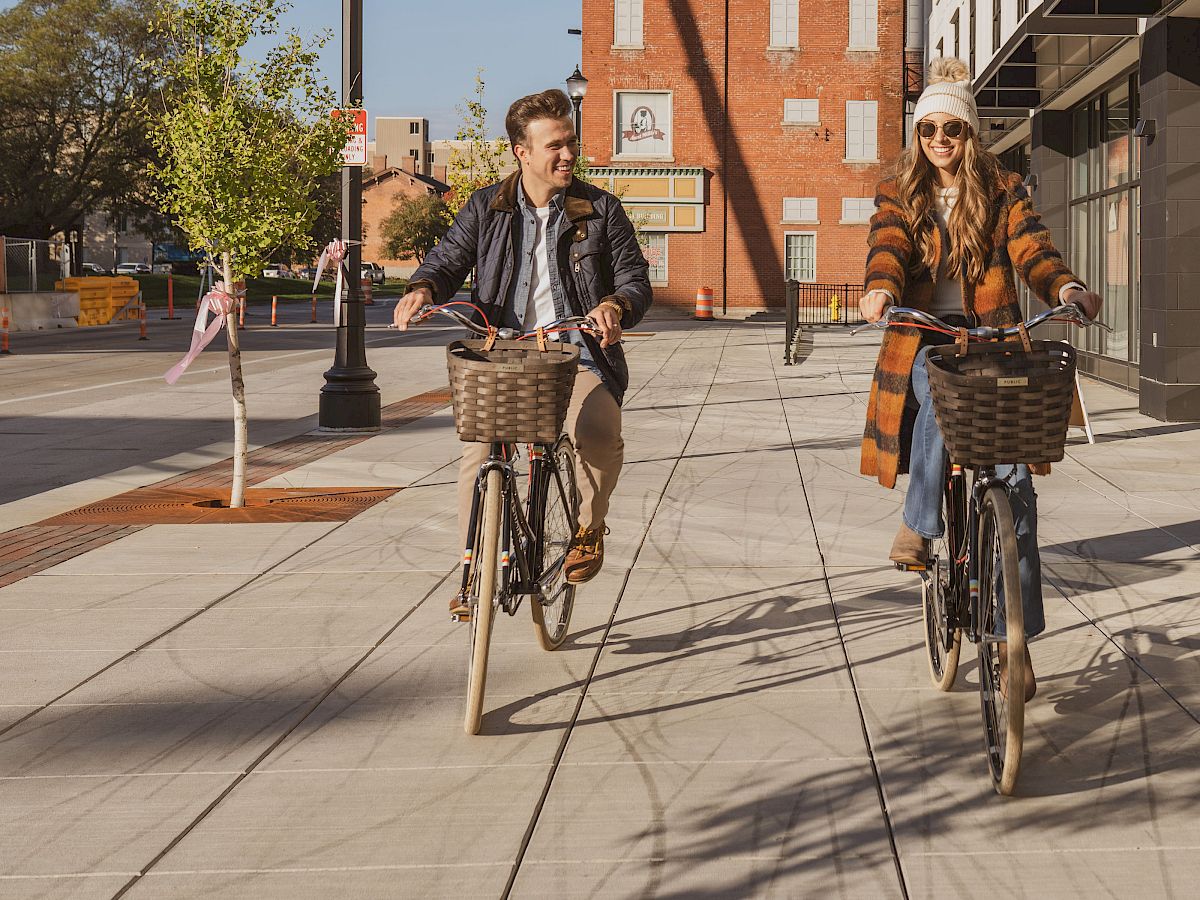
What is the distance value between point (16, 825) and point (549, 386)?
1.89 m

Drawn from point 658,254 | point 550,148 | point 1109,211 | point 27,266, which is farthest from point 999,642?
point 658,254

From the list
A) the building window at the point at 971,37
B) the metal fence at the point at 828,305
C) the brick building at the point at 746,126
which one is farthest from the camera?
the brick building at the point at 746,126

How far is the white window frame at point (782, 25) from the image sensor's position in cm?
4794

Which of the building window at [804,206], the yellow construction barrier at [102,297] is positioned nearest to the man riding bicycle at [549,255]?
the yellow construction barrier at [102,297]

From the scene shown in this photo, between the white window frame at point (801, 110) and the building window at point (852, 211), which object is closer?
the white window frame at point (801, 110)

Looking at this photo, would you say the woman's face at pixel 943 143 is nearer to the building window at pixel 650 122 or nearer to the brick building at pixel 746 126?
the brick building at pixel 746 126

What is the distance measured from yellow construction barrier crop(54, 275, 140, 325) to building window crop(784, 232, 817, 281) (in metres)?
20.2

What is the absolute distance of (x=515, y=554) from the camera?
4973mm

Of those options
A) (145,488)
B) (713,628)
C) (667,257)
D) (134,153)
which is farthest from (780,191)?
(713,628)

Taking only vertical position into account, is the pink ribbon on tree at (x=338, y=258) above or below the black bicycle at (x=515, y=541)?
above

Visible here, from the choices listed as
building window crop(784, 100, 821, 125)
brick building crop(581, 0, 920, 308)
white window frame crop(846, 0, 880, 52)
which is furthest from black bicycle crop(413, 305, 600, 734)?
white window frame crop(846, 0, 880, 52)

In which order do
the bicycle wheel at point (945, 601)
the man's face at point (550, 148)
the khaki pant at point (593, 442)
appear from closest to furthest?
the bicycle wheel at point (945, 601)
the man's face at point (550, 148)
the khaki pant at point (593, 442)

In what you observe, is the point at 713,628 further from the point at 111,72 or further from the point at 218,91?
the point at 111,72

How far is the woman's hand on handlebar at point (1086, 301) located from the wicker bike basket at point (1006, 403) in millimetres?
269
